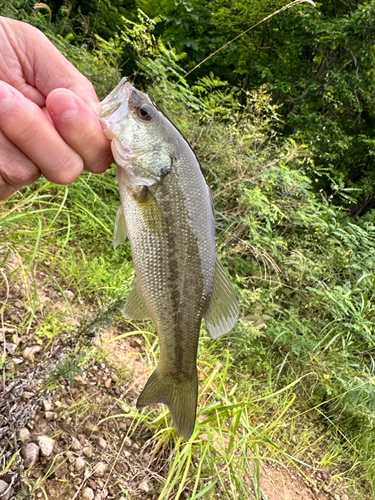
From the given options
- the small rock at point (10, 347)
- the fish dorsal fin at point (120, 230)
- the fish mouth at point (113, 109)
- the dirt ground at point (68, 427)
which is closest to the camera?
the fish mouth at point (113, 109)

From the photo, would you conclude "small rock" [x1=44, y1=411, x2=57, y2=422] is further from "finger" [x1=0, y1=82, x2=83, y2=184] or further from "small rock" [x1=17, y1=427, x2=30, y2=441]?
"finger" [x1=0, y1=82, x2=83, y2=184]

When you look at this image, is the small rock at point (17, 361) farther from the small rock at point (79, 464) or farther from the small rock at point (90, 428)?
the small rock at point (79, 464)

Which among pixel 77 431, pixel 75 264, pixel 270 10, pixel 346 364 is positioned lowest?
pixel 346 364

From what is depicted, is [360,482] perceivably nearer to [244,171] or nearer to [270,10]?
[244,171]

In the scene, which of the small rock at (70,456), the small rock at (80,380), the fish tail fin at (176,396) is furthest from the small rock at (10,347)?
the fish tail fin at (176,396)

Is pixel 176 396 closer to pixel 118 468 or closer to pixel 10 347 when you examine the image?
pixel 118 468

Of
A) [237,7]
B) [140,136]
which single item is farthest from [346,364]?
[237,7]

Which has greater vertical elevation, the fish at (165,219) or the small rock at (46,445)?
the fish at (165,219)

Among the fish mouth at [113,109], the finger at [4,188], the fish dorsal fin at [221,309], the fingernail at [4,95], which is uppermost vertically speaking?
the fingernail at [4,95]
